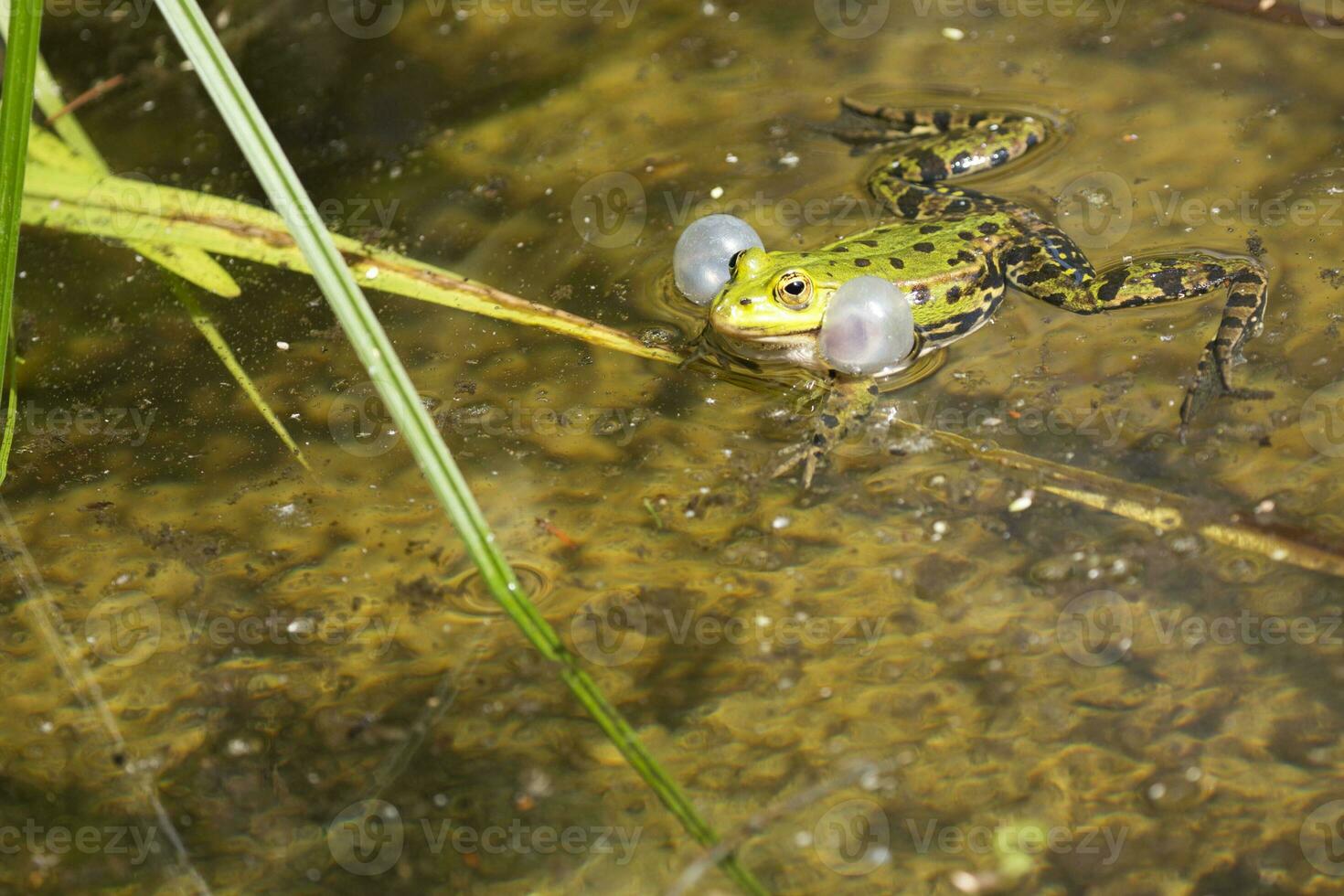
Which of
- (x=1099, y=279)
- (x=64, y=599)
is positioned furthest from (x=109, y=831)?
(x=1099, y=279)

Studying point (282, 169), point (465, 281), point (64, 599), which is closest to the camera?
point (282, 169)

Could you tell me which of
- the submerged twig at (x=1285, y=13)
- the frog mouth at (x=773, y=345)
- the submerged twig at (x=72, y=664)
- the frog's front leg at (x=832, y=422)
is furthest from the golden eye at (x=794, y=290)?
the submerged twig at (x=1285, y=13)

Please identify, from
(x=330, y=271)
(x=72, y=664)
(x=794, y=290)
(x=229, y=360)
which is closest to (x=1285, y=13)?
(x=794, y=290)

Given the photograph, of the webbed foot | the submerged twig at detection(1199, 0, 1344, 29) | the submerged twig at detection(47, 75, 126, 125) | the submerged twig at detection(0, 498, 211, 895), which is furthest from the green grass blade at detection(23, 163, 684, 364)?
the submerged twig at detection(1199, 0, 1344, 29)

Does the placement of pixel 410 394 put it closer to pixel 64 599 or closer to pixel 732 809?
pixel 732 809

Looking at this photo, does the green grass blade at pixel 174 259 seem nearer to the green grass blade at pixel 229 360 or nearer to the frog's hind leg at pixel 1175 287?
the green grass blade at pixel 229 360

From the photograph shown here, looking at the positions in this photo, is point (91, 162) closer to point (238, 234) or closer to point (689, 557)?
point (238, 234)
